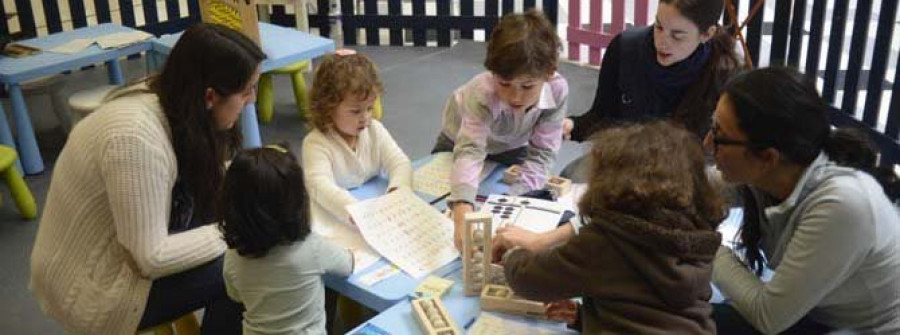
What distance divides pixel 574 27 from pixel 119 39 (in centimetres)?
250

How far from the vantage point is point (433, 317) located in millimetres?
1626

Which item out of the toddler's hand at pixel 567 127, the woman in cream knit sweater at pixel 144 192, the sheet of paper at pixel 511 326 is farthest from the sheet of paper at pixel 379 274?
the toddler's hand at pixel 567 127

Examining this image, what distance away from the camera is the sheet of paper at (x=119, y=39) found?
3768mm

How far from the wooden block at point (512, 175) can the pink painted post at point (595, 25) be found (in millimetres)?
2497

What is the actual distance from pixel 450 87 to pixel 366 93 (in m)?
2.32

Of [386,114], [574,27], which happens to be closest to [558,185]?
[386,114]

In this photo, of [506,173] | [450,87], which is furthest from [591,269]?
[450,87]

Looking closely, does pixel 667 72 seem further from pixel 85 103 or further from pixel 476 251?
pixel 85 103

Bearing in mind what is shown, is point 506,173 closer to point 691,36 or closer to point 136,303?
point 691,36

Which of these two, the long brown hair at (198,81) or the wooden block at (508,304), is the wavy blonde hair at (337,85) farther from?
the wooden block at (508,304)

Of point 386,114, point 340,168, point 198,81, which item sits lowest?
point 386,114

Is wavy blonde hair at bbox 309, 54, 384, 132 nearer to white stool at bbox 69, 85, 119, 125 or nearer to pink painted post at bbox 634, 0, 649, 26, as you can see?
white stool at bbox 69, 85, 119, 125

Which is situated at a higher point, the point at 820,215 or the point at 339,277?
the point at 820,215

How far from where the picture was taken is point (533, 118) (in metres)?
2.34
